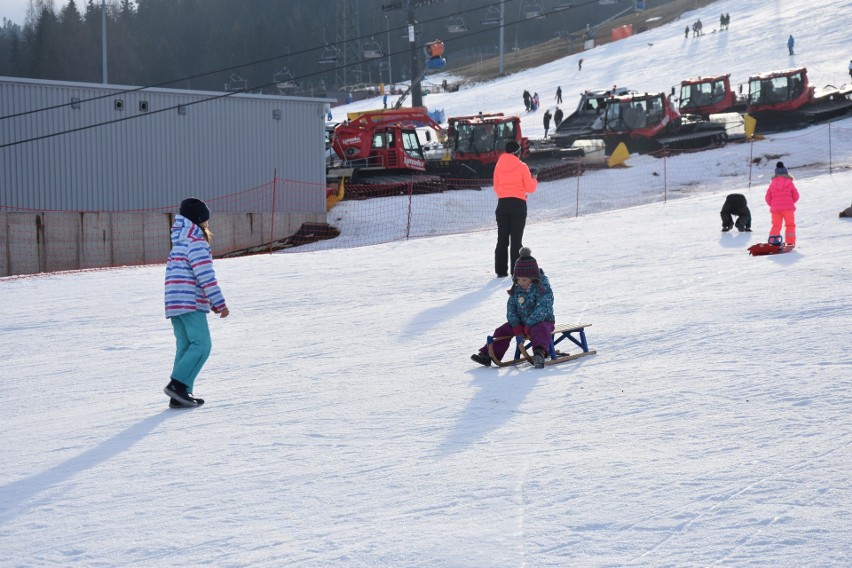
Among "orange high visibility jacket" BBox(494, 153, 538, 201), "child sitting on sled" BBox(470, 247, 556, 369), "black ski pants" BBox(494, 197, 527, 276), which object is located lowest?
"child sitting on sled" BBox(470, 247, 556, 369)

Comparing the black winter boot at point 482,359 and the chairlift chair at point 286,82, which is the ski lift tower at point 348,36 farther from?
the black winter boot at point 482,359

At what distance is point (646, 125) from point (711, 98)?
247 inches

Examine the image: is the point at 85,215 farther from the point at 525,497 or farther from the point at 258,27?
the point at 258,27

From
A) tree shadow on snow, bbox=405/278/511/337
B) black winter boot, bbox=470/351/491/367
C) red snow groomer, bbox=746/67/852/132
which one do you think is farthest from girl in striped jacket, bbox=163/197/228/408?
red snow groomer, bbox=746/67/852/132

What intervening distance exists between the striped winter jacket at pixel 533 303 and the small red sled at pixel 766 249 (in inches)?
245

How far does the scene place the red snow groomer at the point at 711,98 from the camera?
36344 millimetres

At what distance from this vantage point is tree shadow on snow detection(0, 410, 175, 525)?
519 cm

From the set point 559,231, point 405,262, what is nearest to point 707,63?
point 559,231

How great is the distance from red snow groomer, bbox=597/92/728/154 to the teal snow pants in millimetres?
25616

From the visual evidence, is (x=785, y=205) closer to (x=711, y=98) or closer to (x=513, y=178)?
(x=513, y=178)

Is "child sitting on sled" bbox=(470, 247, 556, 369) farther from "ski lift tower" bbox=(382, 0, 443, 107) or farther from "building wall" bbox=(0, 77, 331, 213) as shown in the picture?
"ski lift tower" bbox=(382, 0, 443, 107)

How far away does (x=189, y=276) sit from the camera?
273 inches

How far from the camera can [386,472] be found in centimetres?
552

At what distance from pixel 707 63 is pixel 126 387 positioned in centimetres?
5181
